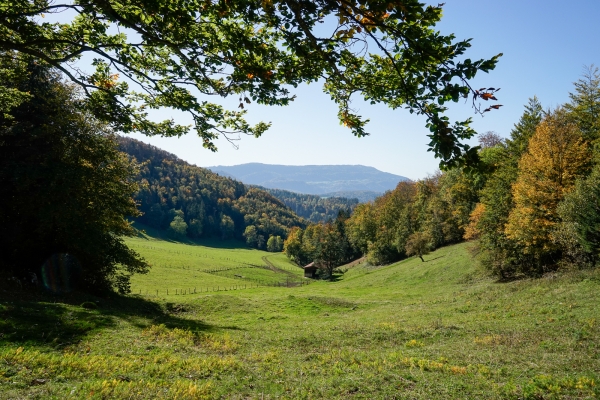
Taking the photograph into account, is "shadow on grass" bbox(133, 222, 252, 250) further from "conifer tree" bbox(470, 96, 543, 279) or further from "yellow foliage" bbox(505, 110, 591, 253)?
"yellow foliage" bbox(505, 110, 591, 253)

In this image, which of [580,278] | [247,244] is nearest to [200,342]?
[580,278]

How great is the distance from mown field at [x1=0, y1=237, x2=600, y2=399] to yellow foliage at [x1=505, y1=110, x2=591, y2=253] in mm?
5563

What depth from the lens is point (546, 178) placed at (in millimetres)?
29812

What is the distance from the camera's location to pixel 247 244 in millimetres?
193375

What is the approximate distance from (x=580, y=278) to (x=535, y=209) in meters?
7.69

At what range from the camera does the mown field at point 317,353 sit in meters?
8.53

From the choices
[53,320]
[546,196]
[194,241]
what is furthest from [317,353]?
[194,241]

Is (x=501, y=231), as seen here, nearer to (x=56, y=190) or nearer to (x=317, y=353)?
(x=317, y=353)

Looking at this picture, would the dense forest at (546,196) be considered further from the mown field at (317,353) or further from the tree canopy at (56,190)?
the tree canopy at (56,190)

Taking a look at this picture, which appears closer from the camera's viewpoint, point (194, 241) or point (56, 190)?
point (56, 190)

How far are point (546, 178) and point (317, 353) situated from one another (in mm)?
28017

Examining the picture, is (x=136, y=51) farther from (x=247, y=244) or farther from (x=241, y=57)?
(x=247, y=244)

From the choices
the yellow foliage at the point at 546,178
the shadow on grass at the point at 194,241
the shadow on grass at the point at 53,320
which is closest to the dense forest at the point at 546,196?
the yellow foliage at the point at 546,178

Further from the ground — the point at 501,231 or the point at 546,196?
the point at 546,196
